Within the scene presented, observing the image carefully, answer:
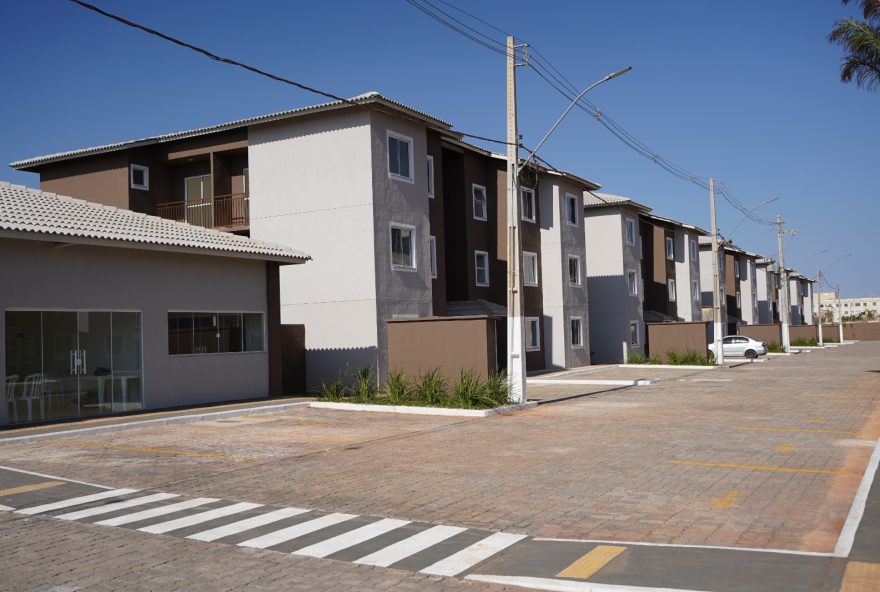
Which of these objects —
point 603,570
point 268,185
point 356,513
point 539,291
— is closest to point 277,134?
point 268,185

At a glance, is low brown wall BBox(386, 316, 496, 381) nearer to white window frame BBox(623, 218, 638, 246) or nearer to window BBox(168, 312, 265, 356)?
window BBox(168, 312, 265, 356)

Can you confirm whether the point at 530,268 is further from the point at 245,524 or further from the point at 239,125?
the point at 245,524

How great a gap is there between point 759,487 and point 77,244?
15.6 m

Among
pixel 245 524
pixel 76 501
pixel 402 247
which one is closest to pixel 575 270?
pixel 402 247

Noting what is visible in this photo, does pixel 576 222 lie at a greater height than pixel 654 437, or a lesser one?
greater

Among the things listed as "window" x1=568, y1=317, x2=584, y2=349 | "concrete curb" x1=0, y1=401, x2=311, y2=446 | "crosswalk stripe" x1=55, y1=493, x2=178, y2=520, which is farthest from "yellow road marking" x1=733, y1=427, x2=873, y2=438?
"window" x1=568, y1=317, x2=584, y2=349

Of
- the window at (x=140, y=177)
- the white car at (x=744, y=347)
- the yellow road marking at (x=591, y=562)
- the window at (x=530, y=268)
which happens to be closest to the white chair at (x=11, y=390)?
the yellow road marking at (x=591, y=562)

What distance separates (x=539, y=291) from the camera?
4084 cm

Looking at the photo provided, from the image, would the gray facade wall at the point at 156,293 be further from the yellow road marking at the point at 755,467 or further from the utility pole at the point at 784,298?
the utility pole at the point at 784,298

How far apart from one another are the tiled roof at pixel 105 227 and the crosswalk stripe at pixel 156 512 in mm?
9904

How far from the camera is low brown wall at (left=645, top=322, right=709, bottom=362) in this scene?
148ft

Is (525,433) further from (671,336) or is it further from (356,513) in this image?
(671,336)

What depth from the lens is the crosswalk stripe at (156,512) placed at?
30.5ft

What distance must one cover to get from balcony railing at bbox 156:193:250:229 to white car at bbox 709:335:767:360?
34.3 meters
